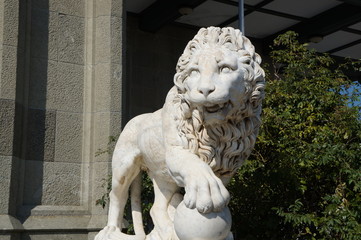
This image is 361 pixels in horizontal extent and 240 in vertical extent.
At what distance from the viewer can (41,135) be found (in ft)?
18.3

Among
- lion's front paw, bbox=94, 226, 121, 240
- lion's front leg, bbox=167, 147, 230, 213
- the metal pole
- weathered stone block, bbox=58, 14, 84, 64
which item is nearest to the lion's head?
lion's front leg, bbox=167, 147, 230, 213

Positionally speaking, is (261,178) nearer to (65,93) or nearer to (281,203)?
(281,203)

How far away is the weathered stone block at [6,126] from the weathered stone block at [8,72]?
0.08 meters

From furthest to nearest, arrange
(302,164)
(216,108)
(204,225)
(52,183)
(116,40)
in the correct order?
(116,40) < (52,183) < (302,164) < (216,108) < (204,225)

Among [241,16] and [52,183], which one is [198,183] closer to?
[52,183]

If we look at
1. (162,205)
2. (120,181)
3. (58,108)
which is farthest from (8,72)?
(162,205)

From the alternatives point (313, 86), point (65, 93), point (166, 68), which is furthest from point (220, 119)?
point (166, 68)

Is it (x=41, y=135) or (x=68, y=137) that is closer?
(x=41, y=135)

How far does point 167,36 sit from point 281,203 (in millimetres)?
5253

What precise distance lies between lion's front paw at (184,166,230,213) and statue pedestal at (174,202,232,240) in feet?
0.13

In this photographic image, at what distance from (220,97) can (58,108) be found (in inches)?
121

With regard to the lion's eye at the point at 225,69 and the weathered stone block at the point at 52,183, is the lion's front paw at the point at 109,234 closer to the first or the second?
the lion's eye at the point at 225,69

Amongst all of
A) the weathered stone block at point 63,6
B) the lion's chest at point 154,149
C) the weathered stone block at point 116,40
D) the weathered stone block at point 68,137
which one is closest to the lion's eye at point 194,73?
the lion's chest at point 154,149

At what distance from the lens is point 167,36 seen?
9.66 m
